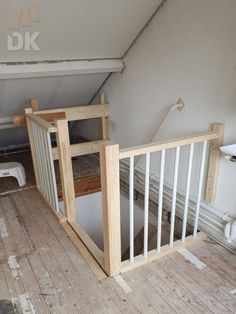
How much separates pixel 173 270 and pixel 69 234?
2.86 feet

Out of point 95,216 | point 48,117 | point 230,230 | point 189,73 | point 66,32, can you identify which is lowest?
point 95,216

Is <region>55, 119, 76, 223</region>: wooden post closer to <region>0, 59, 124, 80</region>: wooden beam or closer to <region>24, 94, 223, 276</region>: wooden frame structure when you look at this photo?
<region>24, 94, 223, 276</region>: wooden frame structure

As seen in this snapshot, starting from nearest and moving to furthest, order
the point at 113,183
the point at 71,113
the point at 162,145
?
the point at 113,183
the point at 162,145
the point at 71,113

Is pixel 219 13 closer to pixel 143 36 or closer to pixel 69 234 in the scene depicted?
pixel 143 36

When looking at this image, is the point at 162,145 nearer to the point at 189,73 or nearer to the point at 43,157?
the point at 189,73

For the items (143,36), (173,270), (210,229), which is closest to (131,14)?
(143,36)

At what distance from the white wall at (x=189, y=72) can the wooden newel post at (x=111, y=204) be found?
868 mm

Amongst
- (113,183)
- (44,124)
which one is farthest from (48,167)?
(113,183)

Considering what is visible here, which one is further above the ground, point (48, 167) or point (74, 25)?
point (74, 25)

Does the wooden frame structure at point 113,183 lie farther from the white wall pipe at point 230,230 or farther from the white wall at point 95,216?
the white wall at point 95,216

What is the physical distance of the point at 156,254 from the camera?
191 cm

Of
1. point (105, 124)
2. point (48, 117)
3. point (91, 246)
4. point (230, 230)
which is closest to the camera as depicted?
point (230, 230)

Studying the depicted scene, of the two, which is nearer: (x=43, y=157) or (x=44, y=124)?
(x=44, y=124)

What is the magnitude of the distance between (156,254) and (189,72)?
138 cm
